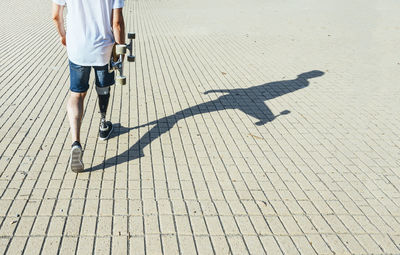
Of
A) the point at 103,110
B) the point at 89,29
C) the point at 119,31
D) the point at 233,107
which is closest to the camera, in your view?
the point at 89,29

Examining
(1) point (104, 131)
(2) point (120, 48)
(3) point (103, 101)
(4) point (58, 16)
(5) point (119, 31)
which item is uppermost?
(4) point (58, 16)

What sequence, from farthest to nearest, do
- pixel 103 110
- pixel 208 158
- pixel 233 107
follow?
pixel 233 107 < pixel 103 110 < pixel 208 158

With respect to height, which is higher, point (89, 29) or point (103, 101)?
point (89, 29)

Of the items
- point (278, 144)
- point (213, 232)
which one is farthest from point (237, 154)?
point (213, 232)

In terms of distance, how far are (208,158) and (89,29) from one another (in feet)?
6.06

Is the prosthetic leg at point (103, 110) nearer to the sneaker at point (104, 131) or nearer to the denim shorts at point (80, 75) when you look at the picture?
the sneaker at point (104, 131)

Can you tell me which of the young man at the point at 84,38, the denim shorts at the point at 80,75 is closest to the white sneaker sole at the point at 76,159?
the young man at the point at 84,38

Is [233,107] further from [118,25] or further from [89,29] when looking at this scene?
[89,29]

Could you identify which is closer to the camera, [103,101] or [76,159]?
[76,159]

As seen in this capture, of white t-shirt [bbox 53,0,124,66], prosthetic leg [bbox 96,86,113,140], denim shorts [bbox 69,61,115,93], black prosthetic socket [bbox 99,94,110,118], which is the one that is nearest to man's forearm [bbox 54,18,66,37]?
white t-shirt [bbox 53,0,124,66]

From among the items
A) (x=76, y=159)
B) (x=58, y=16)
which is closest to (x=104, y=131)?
(x=76, y=159)

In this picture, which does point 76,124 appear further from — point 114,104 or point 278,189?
point 278,189

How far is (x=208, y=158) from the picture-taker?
411 centimetres

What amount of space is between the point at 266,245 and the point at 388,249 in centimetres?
99
